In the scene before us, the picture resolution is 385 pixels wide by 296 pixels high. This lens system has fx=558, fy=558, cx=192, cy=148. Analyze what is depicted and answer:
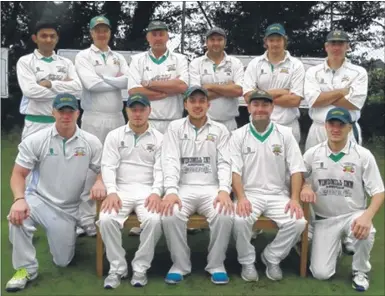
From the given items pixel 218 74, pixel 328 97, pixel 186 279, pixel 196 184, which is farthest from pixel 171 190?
pixel 328 97

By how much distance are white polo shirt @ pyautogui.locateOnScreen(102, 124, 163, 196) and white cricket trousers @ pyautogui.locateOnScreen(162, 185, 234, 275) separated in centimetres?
35

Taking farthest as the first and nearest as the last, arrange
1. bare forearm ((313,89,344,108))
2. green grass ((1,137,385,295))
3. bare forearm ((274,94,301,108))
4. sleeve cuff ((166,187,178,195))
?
bare forearm ((274,94,301,108)) → bare forearm ((313,89,344,108)) → sleeve cuff ((166,187,178,195)) → green grass ((1,137,385,295))

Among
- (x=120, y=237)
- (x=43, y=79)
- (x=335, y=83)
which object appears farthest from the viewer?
(x=43, y=79)

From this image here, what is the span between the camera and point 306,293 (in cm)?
394

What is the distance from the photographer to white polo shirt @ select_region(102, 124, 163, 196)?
430 cm

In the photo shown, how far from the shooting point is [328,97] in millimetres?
4719

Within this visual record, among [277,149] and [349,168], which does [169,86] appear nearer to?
[277,149]

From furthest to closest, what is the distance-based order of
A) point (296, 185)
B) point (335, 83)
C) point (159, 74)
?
point (159, 74)
point (335, 83)
point (296, 185)

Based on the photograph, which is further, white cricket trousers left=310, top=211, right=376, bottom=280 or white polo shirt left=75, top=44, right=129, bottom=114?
white polo shirt left=75, top=44, right=129, bottom=114

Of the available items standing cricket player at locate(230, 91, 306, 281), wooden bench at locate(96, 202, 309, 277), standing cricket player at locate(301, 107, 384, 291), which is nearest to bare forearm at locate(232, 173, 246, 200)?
standing cricket player at locate(230, 91, 306, 281)

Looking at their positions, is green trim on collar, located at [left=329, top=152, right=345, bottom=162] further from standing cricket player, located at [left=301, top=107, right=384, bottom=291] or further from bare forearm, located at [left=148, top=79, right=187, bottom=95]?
bare forearm, located at [left=148, top=79, right=187, bottom=95]

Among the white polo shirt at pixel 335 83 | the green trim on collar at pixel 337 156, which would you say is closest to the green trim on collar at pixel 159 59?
the white polo shirt at pixel 335 83

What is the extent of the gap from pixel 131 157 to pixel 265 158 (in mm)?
1042

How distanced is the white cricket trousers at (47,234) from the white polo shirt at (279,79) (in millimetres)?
1930
